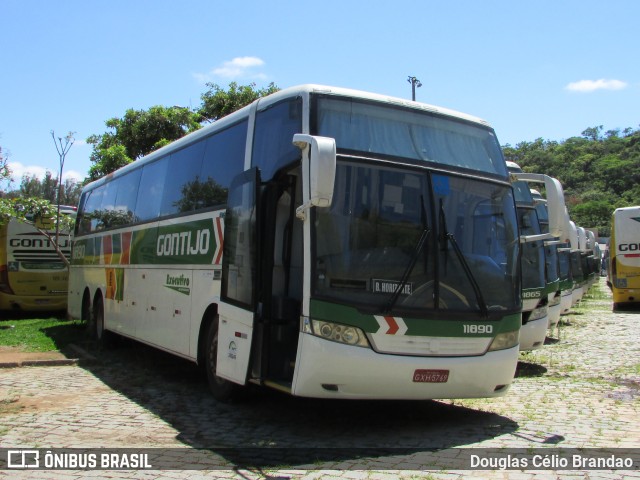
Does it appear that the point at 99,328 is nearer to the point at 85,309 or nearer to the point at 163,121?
the point at 85,309

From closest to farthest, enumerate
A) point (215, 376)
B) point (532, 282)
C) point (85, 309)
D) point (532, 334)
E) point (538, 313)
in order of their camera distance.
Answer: point (215, 376)
point (532, 334)
point (538, 313)
point (532, 282)
point (85, 309)

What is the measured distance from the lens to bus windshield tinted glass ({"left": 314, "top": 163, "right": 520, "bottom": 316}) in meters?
6.32

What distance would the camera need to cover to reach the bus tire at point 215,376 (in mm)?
8047

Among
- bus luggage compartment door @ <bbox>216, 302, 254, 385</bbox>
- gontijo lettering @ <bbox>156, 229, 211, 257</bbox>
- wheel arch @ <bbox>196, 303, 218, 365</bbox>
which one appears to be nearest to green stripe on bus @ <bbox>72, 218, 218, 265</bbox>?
gontijo lettering @ <bbox>156, 229, 211, 257</bbox>

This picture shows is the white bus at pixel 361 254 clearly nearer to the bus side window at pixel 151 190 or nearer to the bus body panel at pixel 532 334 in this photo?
the bus side window at pixel 151 190

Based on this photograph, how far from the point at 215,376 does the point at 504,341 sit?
3.63m

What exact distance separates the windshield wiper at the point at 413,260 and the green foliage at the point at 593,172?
73.0 m

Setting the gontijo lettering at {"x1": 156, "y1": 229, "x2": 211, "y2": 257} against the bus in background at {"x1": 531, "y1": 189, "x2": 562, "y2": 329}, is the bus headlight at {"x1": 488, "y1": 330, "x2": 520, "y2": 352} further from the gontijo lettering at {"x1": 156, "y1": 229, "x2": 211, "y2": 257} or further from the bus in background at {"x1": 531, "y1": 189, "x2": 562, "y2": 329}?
the bus in background at {"x1": 531, "y1": 189, "x2": 562, "y2": 329}

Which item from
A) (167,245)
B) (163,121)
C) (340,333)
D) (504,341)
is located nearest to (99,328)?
(167,245)

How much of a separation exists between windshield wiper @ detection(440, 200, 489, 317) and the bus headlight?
35 cm

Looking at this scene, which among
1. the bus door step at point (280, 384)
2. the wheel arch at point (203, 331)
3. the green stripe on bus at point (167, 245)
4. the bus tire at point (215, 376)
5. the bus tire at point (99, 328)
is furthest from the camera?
the bus tire at point (99, 328)

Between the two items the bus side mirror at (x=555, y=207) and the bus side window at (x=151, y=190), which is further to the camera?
the bus side window at (x=151, y=190)

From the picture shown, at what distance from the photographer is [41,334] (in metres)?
15.7

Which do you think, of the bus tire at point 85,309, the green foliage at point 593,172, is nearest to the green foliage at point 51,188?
the bus tire at point 85,309
